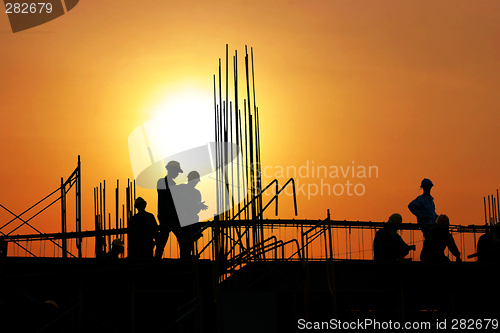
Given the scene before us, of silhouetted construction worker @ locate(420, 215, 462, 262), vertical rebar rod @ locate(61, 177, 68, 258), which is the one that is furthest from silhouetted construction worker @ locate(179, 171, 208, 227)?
silhouetted construction worker @ locate(420, 215, 462, 262)

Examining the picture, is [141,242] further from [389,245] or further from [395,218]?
[395,218]

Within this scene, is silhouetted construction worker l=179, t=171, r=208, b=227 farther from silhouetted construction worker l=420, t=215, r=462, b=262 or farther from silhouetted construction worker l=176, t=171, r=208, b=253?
silhouetted construction worker l=420, t=215, r=462, b=262

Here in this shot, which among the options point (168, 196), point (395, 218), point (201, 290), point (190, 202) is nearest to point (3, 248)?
point (168, 196)

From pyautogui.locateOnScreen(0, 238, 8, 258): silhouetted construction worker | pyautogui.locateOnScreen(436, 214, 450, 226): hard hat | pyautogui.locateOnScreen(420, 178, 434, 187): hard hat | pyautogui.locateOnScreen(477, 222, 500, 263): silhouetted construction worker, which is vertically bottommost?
pyautogui.locateOnScreen(477, 222, 500, 263): silhouetted construction worker

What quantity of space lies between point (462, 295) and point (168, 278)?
6.56 m

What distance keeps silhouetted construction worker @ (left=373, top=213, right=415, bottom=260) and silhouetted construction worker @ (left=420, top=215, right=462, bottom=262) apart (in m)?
0.51

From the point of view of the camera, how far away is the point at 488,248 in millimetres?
13453

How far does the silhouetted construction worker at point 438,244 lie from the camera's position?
43.1ft

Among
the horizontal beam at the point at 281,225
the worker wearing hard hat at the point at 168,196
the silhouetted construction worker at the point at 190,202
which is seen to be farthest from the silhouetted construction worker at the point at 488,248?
the worker wearing hard hat at the point at 168,196

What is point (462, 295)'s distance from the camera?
13844mm

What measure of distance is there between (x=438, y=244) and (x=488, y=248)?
1.19m

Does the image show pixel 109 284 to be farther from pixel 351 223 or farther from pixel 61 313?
pixel 351 223

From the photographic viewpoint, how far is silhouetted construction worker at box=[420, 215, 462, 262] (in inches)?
517

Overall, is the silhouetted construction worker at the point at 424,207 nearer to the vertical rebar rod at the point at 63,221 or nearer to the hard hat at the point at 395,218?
the hard hat at the point at 395,218
